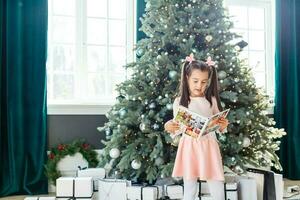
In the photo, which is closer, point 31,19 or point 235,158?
point 235,158

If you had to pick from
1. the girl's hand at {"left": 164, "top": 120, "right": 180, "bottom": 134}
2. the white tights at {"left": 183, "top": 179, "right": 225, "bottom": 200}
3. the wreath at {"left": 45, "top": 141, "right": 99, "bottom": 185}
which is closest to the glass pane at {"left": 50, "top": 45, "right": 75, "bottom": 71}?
the wreath at {"left": 45, "top": 141, "right": 99, "bottom": 185}

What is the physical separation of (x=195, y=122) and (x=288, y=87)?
2411mm

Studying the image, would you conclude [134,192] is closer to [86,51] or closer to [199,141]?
[199,141]

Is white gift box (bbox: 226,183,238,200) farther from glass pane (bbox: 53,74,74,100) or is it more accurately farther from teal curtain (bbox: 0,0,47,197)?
glass pane (bbox: 53,74,74,100)

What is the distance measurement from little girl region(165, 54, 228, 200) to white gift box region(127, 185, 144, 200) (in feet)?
1.64

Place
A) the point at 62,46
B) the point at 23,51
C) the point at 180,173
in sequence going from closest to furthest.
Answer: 1. the point at 180,173
2. the point at 23,51
3. the point at 62,46

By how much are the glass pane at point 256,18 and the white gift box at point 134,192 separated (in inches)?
105

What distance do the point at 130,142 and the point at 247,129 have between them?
971 mm

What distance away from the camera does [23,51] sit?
3.62 meters

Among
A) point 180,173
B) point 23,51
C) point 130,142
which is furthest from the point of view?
point 23,51

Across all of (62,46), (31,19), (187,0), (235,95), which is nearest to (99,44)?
(62,46)

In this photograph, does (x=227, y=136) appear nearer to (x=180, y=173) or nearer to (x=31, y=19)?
(x=180, y=173)

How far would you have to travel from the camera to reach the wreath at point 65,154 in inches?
140

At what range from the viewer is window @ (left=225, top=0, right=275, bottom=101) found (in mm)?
4520
